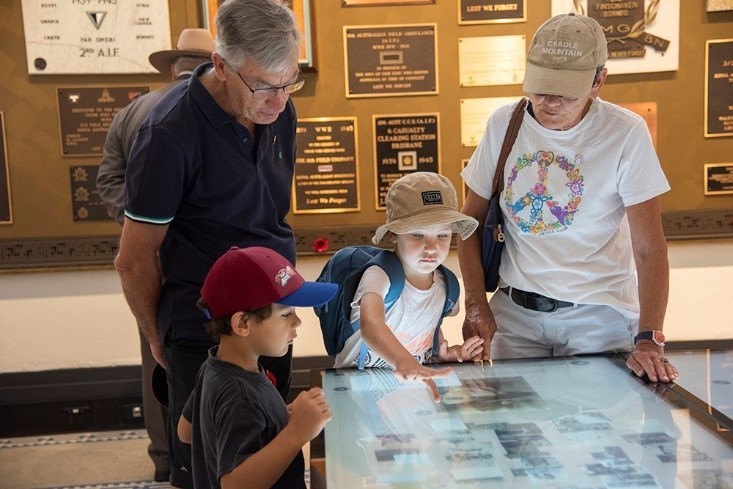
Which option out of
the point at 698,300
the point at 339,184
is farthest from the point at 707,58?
Result: the point at 339,184

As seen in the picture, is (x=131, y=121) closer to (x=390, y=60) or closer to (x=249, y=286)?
(x=390, y=60)

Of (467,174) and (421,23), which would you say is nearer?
(467,174)

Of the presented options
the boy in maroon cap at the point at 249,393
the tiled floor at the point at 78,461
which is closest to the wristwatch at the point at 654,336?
Answer: the boy in maroon cap at the point at 249,393

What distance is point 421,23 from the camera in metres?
4.32

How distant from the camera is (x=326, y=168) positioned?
4.43m

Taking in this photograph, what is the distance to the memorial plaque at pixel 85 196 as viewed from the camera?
438cm

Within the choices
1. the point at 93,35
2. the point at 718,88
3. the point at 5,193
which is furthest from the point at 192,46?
the point at 718,88

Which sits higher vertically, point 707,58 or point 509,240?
point 707,58

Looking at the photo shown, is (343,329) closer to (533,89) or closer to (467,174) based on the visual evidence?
(467,174)

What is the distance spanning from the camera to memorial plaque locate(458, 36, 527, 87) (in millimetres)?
4355

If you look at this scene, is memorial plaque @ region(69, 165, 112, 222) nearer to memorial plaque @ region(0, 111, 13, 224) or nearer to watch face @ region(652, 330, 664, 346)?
memorial plaque @ region(0, 111, 13, 224)

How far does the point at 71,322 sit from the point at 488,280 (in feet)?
9.16

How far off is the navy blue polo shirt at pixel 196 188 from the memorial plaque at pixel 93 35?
7.68 feet

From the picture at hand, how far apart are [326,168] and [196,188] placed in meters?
2.44
